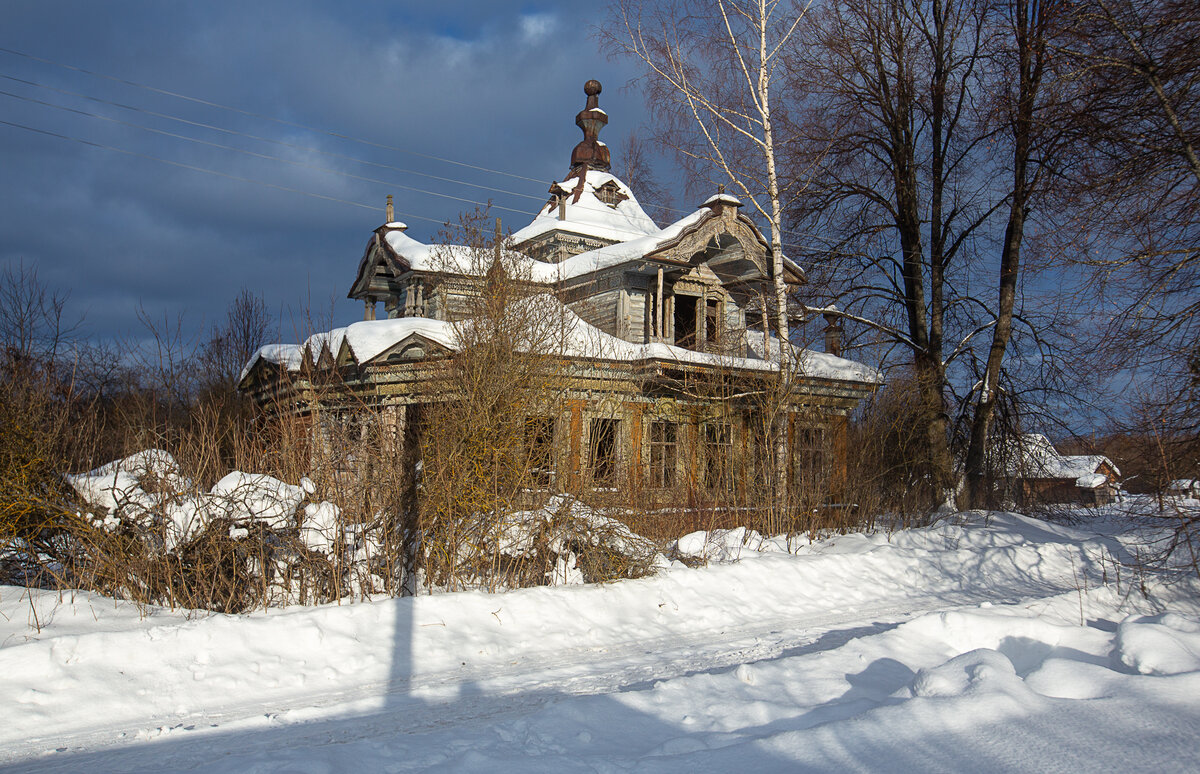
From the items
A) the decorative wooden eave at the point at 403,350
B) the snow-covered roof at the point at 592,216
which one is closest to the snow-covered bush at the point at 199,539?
the decorative wooden eave at the point at 403,350

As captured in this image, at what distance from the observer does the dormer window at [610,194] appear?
85.7 ft

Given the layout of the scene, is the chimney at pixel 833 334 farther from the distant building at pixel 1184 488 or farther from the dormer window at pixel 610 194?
the distant building at pixel 1184 488

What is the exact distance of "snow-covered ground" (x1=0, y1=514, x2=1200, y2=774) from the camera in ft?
13.7

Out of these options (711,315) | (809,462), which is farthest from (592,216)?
(809,462)

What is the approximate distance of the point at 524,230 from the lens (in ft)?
81.6

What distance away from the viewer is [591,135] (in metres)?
28.8

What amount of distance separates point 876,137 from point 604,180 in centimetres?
973

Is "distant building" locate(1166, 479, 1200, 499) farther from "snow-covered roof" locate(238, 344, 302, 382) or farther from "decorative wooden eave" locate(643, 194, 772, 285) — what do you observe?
"snow-covered roof" locate(238, 344, 302, 382)

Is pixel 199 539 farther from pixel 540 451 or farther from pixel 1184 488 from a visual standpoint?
pixel 1184 488

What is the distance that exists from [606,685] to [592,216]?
65.2 feet

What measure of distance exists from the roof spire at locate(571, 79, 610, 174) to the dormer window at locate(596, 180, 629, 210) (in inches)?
79.2

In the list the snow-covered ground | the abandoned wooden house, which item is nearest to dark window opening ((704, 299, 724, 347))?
the abandoned wooden house

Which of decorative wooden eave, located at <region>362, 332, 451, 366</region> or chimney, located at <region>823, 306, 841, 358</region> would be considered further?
chimney, located at <region>823, 306, 841, 358</region>

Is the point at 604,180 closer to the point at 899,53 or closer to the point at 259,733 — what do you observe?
the point at 899,53
